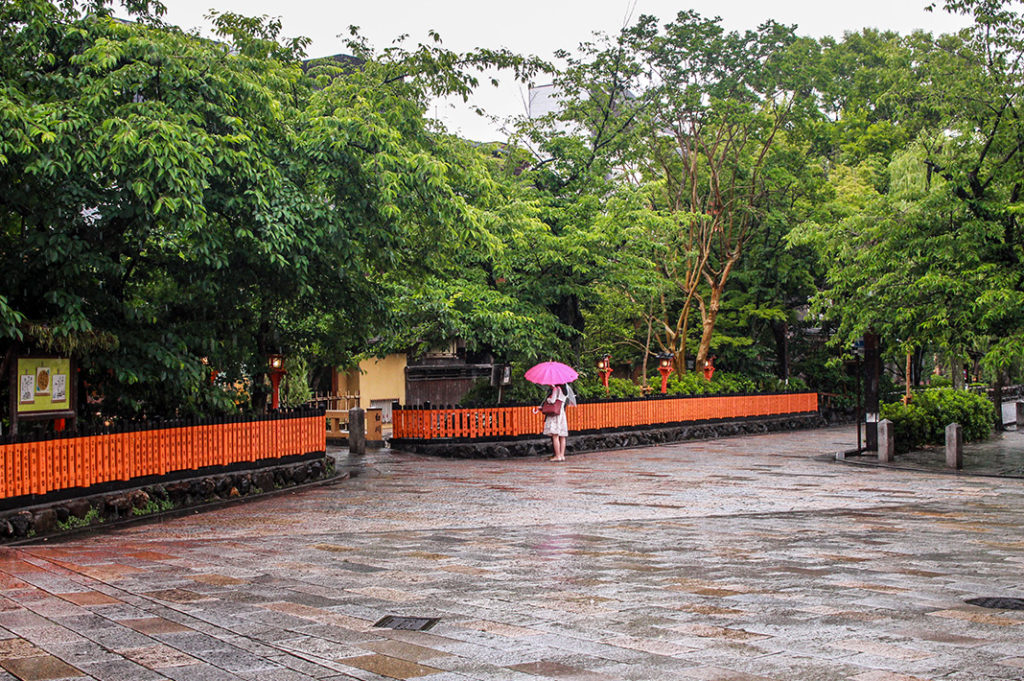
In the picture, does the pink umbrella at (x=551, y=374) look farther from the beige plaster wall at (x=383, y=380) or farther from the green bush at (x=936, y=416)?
the beige plaster wall at (x=383, y=380)

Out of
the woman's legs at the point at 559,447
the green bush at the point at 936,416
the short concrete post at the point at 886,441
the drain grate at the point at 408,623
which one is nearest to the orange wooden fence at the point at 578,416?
the woman's legs at the point at 559,447

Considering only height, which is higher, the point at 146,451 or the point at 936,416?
the point at 146,451

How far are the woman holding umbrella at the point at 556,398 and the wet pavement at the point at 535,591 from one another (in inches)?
243

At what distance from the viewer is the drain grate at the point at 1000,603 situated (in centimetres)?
678

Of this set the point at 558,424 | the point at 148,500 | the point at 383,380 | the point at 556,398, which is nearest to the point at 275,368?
the point at 556,398

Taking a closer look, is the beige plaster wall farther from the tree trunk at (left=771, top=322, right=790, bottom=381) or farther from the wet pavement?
Answer: the wet pavement

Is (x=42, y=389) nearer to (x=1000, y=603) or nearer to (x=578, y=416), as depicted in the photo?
(x=1000, y=603)

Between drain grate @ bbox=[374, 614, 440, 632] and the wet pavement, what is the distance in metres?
0.11

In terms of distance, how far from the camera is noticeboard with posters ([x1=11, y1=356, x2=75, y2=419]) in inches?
455

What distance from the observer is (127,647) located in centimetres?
587

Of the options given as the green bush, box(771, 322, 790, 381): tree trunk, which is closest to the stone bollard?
the green bush

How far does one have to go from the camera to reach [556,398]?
21516 mm

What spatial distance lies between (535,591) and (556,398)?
1393 centimetres

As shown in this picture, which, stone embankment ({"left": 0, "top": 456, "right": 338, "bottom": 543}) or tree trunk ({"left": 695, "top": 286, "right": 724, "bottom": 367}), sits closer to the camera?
stone embankment ({"left": 0, "top": 456, "right": 338, "bottom": 543})
